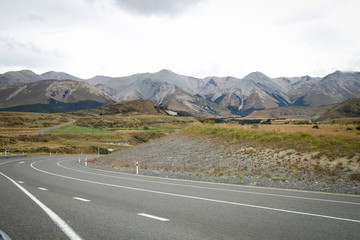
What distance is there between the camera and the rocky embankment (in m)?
14.0

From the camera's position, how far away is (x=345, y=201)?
31.4 feet

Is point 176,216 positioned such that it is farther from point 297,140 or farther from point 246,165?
point 297,140

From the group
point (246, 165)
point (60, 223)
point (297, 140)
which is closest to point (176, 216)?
point (60, 223)

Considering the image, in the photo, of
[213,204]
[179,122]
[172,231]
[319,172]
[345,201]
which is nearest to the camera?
[172,231]

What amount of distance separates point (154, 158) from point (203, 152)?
195 inches

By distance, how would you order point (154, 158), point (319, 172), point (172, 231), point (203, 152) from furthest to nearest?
point (154, 158)
point (203, 152)
point (319, 172)
point (172, 231)

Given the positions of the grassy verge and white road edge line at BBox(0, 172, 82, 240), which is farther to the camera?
the grassy verge

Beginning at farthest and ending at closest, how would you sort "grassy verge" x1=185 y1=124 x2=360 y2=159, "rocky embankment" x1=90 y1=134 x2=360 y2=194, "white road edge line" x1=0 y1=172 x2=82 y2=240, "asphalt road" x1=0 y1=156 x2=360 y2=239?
"grassy verge" x1=185 y1=124 x2=360 y2=159, "rocky embankment" x1=90 y1=134 x2=360 y2=194, "asphalt road" x1=0 y1=156 x2=360 y2=239, "white road edge line" x1=0 y1=172 x2=82 y2=240

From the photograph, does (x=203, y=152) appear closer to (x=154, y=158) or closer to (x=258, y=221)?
(x=154, y=158)

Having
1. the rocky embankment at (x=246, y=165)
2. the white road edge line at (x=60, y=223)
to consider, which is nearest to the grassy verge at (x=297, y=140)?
the rocky embankment at (x=246, y=165)

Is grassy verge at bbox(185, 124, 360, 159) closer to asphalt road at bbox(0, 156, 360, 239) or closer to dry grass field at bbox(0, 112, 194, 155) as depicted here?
asphalt road at bbox(0, 156, 360, 239)

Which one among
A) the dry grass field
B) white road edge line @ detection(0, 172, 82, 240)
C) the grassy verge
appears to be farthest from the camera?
the dry grass field

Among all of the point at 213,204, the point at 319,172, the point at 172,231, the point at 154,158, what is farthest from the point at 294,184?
the point at 154,158

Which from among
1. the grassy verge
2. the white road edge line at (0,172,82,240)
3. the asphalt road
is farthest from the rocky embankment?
the white road edge line at (0,172,82,240)
